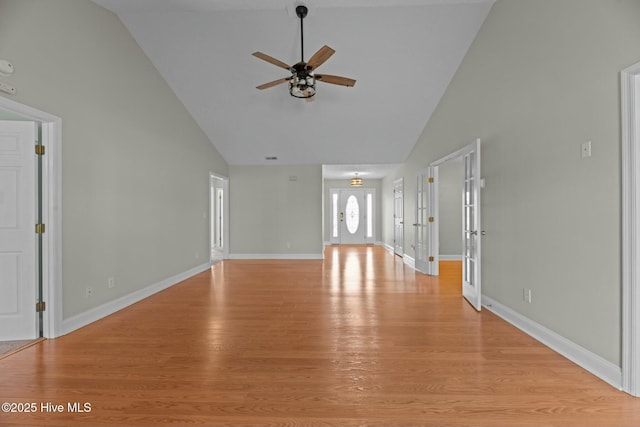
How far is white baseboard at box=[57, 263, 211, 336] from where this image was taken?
3.19m

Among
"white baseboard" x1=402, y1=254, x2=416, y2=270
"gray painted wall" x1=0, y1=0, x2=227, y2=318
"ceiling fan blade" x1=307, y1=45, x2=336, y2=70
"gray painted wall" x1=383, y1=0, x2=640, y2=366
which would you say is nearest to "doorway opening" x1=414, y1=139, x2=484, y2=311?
"gray painted wall" x1=383, y1=0, x2=640, y2=366

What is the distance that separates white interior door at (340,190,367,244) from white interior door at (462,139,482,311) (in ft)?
23.6

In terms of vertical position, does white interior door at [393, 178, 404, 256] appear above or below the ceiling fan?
below

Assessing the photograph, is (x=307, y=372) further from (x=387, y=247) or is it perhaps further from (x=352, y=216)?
(x=352, y=216)

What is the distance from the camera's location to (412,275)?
19.6 ft

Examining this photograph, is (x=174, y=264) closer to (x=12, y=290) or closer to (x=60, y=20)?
(x=12, y=290)

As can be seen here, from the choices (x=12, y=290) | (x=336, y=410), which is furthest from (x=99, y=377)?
(x=336, y=410)

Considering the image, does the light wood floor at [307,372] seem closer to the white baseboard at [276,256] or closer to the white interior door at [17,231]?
the white interior door at [17,231]

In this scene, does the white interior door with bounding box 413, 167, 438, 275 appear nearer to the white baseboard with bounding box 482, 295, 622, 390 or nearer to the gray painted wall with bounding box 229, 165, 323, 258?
the white baseboard with bounding box 482, 295, 622, 390

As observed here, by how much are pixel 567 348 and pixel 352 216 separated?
9.14m

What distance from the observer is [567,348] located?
2.60 m

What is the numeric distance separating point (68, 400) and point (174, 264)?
3.41m

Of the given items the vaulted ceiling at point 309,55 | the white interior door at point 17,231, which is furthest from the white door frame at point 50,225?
the vaulted ceiling at point 309,55

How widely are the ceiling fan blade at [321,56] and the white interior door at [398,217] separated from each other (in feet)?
16.7
